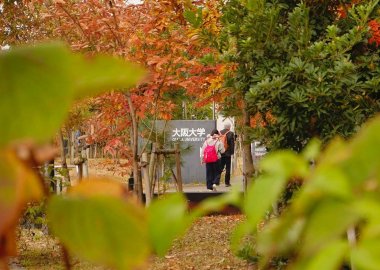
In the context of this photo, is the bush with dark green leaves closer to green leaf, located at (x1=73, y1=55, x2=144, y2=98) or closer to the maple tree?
the maple tree

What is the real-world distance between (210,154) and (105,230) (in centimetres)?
1446

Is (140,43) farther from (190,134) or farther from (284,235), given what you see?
(190,134)

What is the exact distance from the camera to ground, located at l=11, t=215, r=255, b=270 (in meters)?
7.05

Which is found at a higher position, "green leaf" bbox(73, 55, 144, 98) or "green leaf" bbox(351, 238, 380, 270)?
"green leaf" bbox(73, 55, 144, 98)

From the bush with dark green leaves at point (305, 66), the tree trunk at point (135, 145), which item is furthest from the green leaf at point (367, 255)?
the tree trunk at point (135, 145)

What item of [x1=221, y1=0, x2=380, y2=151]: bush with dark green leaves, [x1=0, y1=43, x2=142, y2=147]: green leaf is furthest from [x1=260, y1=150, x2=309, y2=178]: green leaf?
[x1=221, y1=0, x2=380, y2=151]: bush with dark green leaves

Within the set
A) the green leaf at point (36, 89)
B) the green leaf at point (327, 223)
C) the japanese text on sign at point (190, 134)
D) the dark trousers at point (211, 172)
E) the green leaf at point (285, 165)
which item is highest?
the green leaf at point (36, 89)

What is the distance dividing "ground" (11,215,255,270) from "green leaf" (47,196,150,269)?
18.6 ft

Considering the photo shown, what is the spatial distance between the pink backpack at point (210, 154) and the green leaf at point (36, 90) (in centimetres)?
1434

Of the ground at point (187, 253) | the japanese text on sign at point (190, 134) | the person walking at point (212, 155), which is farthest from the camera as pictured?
the japanese text on sign at point (190, 134)

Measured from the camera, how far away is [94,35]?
8148mm

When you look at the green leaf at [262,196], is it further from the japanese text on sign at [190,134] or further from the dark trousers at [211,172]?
the japanese text on sign at [190,134]

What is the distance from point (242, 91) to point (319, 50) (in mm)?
830

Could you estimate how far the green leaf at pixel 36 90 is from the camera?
0.33 meters
